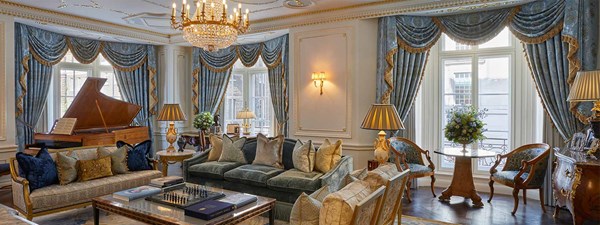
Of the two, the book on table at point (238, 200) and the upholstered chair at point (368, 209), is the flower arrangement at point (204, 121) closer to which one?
the book on table at point (238, 200)

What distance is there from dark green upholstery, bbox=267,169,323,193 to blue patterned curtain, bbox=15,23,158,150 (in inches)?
191

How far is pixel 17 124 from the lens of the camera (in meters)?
6.31

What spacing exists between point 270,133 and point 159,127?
260 centimetres

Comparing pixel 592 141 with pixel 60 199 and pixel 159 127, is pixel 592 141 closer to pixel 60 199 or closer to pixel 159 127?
pixel 60 199

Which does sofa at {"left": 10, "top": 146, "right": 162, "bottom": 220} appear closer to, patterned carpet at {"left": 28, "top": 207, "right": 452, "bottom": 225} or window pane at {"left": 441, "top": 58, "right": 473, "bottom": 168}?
patterned carpet at {"left": 28, "top": 207, "right": 452, "bottom": 225}

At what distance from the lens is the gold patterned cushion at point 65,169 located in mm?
4383

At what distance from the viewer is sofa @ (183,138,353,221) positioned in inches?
172

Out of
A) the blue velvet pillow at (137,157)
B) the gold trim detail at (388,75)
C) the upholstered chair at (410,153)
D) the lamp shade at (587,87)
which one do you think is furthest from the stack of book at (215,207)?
the lamp shade at (587,87)

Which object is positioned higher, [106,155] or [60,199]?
[106,155]

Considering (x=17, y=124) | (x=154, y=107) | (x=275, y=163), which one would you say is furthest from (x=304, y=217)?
(x=154, y=107)

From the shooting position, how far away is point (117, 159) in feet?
16.3

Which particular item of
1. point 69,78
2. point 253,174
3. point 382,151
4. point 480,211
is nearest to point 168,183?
point 253,174

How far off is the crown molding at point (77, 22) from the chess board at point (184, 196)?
425cm

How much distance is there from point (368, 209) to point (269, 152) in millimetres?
3022
